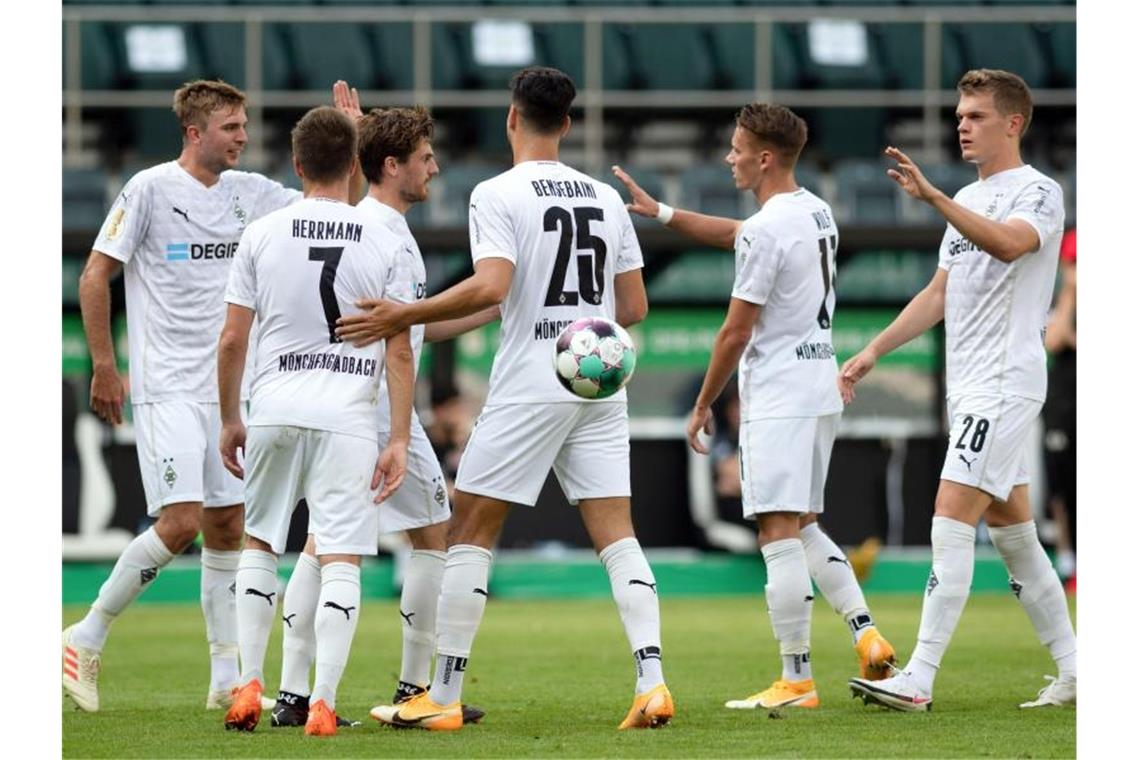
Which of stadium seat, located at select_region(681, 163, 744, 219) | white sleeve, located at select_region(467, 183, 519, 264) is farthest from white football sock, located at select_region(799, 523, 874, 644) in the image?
stadium seat, located at select_region(681, 163, 744, 219)

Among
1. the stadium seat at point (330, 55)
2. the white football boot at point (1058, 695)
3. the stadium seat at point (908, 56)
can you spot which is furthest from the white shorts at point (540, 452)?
the stadium seat at point (908, 56)

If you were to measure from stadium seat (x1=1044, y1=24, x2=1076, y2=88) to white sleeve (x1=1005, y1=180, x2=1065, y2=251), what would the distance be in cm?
1342

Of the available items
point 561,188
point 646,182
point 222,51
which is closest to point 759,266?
point 561,188

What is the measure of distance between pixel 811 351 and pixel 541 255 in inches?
56.4

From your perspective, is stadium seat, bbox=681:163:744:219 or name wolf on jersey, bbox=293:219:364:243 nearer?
name wolf on jersey, bbox=293:219:364:243

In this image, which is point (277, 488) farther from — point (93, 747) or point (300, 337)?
point (93, 747)

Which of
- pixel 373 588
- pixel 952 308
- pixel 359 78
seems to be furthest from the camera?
pixel 359 78

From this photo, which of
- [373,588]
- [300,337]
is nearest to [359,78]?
[373,588]

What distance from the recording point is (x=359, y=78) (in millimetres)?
19750

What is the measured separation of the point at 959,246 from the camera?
7633 mm

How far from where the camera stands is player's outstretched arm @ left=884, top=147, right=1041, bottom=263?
6.87 meters

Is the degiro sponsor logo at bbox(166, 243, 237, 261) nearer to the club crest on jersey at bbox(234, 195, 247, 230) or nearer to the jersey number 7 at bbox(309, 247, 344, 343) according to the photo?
the club crest on jersey at bbox(234, 195, 247, 230)

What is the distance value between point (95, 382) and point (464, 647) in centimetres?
190

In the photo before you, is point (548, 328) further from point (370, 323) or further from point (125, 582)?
point (125, 582)
